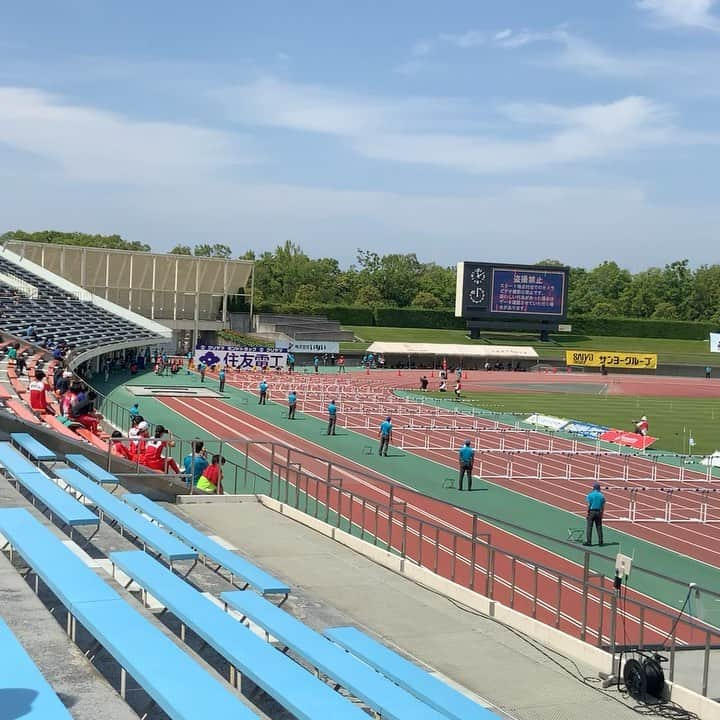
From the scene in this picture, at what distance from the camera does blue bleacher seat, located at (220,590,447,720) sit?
645 cm

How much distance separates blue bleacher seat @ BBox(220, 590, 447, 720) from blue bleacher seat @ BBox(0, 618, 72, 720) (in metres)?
1.89

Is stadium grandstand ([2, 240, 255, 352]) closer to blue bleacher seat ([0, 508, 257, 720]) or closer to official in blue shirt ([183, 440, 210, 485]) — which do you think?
official in blue shirt ([183, 440, 210, 485])

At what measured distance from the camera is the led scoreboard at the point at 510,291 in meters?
82.2

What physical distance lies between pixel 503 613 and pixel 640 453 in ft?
68.9

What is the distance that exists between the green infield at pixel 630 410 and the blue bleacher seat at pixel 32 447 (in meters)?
22.1

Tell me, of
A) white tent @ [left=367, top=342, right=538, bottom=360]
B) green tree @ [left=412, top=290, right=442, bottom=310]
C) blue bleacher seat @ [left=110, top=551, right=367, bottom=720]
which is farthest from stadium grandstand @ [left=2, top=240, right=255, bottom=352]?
blue bleacher seat @ [left=110, top=551, right=367, bottom=720]

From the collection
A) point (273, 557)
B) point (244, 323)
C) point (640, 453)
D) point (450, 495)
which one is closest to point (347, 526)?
point (273, 557)

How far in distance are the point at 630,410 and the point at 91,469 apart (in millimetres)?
36163

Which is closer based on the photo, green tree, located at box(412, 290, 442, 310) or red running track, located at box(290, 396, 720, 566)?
red running track, located at box(290, 396, 720, 566)

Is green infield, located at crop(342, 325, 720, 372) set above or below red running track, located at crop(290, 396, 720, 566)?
above

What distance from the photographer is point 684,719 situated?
7.84 meters

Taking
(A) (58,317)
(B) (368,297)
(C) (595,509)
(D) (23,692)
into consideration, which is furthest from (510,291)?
(D) (23,692)

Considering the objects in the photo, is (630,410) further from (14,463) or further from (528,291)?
(528,291)

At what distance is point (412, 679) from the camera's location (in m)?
7.22
